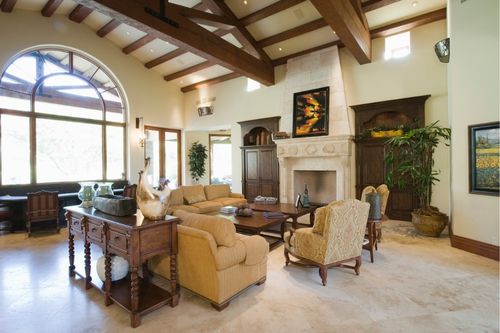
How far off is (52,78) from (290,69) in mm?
6422

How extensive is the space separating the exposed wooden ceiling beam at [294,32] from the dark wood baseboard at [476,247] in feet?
16.8

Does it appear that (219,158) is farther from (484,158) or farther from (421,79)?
(484,158)

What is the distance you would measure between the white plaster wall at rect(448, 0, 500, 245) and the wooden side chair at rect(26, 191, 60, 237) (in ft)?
25.5

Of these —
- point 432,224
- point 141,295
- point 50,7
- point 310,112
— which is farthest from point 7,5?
point 432,224

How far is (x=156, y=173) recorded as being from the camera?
366 inches

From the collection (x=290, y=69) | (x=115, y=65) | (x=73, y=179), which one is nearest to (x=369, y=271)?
(x=290, y=69)

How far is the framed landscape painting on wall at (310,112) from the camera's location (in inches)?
264

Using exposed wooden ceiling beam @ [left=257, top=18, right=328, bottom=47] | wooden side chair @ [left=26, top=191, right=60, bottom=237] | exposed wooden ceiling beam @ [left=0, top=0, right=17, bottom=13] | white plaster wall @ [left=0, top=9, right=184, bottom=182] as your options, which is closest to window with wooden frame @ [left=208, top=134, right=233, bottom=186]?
white plaster wall @ [left=0, top=9, right=184, bottom=182]

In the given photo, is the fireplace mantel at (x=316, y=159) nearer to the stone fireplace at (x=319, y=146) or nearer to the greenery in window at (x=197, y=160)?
the stone fireplace at (x=319, y=146)

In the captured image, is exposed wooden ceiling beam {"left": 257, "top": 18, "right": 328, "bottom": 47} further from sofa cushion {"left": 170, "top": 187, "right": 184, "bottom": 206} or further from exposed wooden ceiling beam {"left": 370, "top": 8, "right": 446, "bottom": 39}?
sofa cushion {"left": 170, "top": 187, "right": 184, "bottom": 206}

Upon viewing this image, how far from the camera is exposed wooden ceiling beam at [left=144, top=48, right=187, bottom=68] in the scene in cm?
759

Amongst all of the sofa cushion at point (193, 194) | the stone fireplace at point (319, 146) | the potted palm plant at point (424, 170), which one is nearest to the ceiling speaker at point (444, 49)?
the potted palm plant at point (424, 170)

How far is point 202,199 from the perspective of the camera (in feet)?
20.9

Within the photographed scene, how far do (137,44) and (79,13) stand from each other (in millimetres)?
1460
